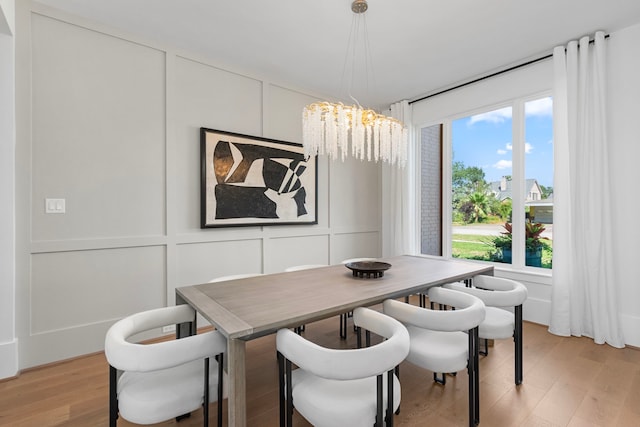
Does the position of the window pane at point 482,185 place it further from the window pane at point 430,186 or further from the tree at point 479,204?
the window pane at point 430,186

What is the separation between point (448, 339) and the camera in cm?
176

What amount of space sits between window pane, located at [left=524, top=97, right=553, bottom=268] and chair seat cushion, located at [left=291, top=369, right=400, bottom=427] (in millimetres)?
2768

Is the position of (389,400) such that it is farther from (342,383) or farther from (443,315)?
(443,315)

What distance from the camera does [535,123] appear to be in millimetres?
3240

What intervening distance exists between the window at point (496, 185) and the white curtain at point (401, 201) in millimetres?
215

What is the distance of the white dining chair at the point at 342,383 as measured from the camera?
1.11m

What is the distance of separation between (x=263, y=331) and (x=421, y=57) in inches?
119

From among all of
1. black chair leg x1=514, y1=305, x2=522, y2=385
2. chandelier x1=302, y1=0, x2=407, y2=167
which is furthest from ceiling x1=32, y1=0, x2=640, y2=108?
black chair leg x1=514, y1=305, x2=522, y2=385

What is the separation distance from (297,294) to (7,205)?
7.09ft

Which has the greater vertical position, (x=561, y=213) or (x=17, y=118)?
(x=17, y=118)

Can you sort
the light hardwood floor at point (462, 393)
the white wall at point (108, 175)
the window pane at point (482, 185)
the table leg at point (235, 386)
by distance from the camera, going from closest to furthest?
1. the table leg at point (235, 386)
2. the light hardwood floor at point (462, 393)
3. the white wall at point (108, 175)
4. the window pane at point (482, 185)

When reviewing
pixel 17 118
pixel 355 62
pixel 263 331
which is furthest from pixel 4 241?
pixel 355 62

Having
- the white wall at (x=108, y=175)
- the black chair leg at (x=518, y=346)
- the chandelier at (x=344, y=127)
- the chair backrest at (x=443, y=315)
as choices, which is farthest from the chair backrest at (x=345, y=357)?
the white wall at (x=108, y=175)

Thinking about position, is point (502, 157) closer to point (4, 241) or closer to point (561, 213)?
point (561, 213)
